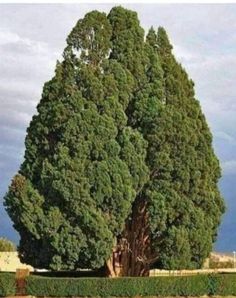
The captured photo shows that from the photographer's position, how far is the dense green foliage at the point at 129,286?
A: 27062mm

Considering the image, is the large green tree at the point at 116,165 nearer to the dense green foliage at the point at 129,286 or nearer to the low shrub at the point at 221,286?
the dense green foliage at the point at 129,286

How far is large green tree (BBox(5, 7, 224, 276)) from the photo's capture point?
28234mm

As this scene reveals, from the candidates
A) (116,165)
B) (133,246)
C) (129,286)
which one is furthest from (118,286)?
(116,165)

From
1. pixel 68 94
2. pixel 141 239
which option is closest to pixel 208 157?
pixel 141 239

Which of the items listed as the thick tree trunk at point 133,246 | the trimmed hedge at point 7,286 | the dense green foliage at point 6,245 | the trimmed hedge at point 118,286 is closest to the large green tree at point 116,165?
the thick tree trunk at point 133,246

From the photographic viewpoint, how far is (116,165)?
28.5m

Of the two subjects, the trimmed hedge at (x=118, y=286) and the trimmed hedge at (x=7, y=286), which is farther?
the trimmed hedge at (x=7, y=286)

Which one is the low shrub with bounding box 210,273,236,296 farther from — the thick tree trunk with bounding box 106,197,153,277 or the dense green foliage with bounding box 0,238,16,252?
the dense green foliage with bounding box 0,238,16,252

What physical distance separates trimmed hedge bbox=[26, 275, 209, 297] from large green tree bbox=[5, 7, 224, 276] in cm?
104

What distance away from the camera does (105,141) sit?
28859 millimetres

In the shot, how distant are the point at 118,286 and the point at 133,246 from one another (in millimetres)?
3435

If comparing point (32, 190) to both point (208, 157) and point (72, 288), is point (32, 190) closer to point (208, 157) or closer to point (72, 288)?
point (72, 288)

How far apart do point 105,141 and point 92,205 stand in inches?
95.4

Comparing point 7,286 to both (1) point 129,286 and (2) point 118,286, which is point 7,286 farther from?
(1) point 129,286
